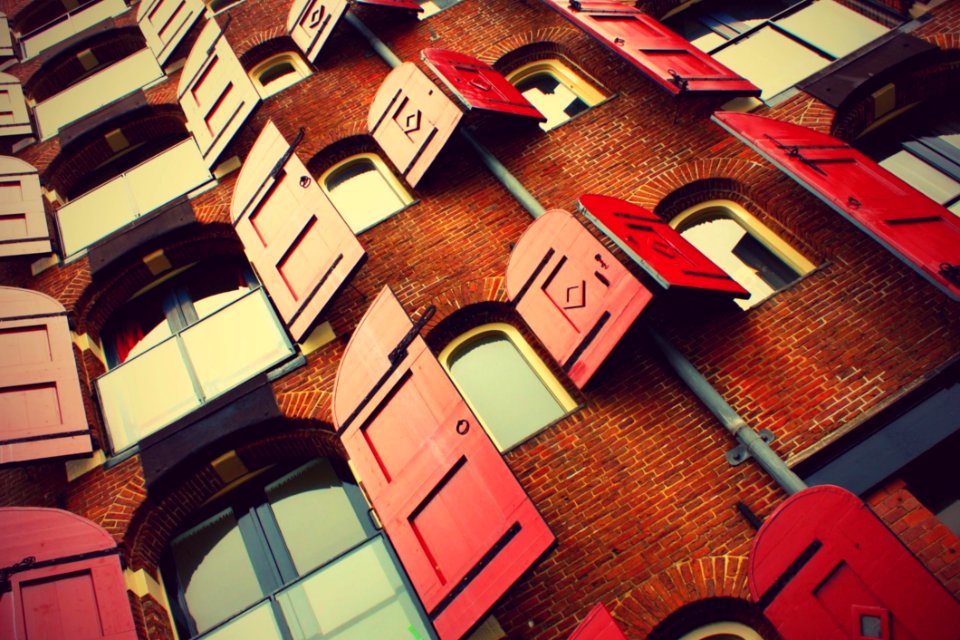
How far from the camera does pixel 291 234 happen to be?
682cm

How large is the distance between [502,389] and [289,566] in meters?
2.58

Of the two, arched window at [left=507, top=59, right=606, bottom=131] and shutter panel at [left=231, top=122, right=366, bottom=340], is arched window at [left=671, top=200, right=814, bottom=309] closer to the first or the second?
arched window at [left=507, top=59, right=606, bottom=131]

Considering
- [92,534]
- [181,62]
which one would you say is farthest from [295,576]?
[181,62]

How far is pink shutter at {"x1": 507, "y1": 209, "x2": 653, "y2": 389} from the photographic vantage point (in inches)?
203

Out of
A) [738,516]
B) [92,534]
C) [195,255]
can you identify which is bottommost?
[738,516]

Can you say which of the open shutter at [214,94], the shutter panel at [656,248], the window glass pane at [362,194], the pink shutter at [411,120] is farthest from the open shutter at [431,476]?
the open shutter at [214,94]

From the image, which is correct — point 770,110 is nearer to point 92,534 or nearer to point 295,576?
point 295,576

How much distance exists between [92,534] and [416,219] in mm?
4260

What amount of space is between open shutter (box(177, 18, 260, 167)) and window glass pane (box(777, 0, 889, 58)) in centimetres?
658

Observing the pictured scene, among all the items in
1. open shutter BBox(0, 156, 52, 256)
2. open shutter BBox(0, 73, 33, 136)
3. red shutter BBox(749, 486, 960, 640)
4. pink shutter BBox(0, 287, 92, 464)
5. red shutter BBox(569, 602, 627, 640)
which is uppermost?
open shutter BBox(0, 73, 33, 136)

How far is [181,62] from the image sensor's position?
35.0 feet

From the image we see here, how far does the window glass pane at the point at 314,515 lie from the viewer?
6.20 metres

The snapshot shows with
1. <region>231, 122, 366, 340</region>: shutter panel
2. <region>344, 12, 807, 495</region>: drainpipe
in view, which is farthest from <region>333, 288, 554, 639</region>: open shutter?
<region>344, 12, 807, 495</region>: drainpipe

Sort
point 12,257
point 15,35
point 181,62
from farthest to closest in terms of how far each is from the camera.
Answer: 1. point 15,35
2. point 181,62
3. point 12,257
